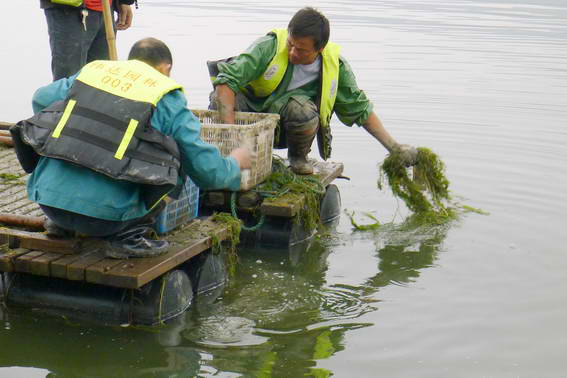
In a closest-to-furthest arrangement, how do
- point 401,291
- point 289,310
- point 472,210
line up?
point 289,310 < point 401,291 < point 472,210

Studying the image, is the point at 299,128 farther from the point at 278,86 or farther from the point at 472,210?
the point at 472,210

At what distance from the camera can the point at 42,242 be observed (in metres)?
5.15

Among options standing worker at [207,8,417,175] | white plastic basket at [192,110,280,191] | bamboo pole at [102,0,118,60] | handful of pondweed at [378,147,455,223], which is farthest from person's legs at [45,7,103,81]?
handful of pondweed at [378,147,455,223]

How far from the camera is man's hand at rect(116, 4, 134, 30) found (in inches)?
327

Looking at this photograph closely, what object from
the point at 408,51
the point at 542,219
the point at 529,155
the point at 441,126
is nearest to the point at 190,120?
the point at 542,219

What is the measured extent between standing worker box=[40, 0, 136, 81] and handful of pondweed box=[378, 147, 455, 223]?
2.78m

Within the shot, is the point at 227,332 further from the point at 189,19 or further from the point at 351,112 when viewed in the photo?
the point at 189,19

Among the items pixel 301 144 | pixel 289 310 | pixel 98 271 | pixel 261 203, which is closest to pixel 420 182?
pixel 301 144

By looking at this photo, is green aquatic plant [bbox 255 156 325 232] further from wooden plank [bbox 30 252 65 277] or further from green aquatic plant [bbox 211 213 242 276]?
wooden plank [bbox 30 252 65 277]

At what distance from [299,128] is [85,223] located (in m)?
2.61

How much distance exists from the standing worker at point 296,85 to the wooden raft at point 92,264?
1.96 meters

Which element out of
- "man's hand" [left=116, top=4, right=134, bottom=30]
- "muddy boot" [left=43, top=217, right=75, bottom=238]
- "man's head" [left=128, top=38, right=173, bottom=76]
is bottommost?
"muddy boot" [left=43, top=217, right=75, bottom=238]

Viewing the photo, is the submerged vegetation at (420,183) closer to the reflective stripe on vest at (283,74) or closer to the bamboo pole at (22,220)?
the reflective stripe on vest at (283,74)

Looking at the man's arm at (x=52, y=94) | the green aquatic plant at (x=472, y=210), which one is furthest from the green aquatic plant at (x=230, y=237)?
the green aquatic plant at (x=472, y=210)
